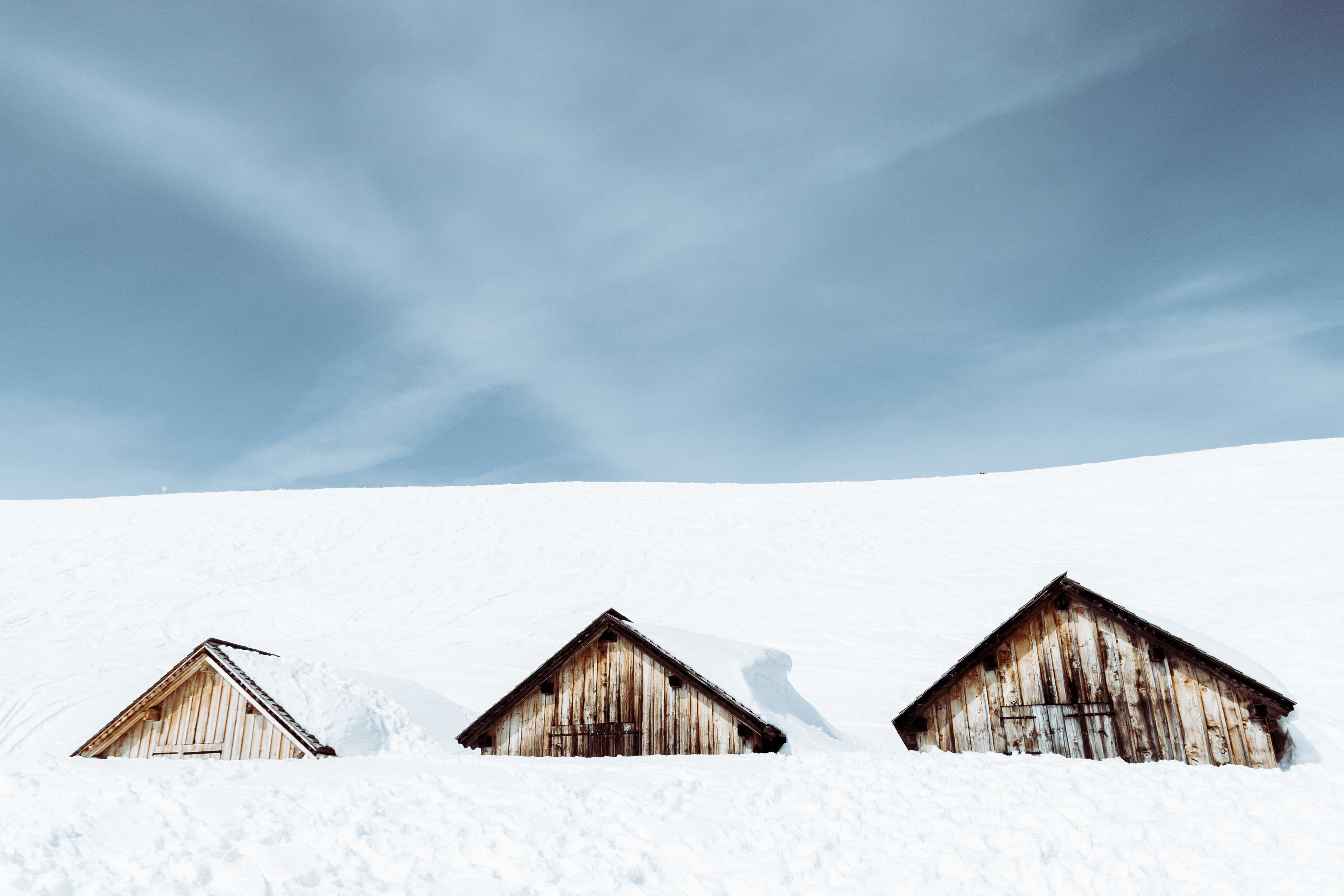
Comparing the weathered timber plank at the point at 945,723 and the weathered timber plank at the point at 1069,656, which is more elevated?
the weathered timber plank at the point at 1069,656

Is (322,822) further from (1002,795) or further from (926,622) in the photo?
(926,622)

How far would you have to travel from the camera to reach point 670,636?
1861 centimetres

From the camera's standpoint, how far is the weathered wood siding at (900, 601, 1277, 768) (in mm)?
15477

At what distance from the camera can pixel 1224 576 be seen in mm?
37000

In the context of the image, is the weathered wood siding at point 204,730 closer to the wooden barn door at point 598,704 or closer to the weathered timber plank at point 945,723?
the wooden barn door at point 598,704

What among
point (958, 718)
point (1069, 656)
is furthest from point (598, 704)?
point (1069, 656)

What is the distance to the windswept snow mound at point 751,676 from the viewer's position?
17547 millimetres

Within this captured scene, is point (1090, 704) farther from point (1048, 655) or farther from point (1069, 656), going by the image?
point (1048, 655)

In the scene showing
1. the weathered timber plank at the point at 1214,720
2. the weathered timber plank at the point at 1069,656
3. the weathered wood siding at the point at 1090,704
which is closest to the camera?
the weathered timber plank at the point at 1214,720

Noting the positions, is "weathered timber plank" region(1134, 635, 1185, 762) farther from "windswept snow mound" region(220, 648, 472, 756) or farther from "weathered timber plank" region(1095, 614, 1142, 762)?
"windswept snow mound" region(220, 648, 472, 756)

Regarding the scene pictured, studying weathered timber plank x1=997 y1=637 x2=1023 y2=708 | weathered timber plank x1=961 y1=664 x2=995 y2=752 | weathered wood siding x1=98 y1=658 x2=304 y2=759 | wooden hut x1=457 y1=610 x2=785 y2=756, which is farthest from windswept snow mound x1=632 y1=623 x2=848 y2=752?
weathered wood siding x1=98 y1=658 x2=304 y2=759

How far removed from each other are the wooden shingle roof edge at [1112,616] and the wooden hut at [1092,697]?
23 mm

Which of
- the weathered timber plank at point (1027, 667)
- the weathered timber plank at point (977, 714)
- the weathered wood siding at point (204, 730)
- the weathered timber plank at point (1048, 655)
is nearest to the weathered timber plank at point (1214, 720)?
the weathered timber plank at point (1048, 655)

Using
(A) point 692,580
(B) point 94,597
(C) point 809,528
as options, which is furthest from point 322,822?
(C) point 809,528
